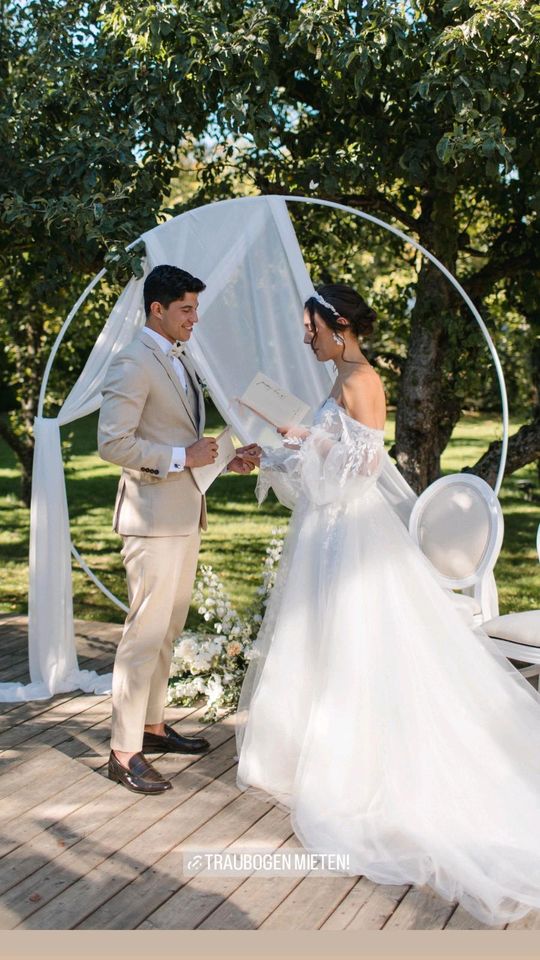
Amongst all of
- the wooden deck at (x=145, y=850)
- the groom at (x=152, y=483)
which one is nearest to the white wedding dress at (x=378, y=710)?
the wooden deck at (x=145, y=850)

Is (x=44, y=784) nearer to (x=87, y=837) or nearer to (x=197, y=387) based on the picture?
(x=87, y=837)

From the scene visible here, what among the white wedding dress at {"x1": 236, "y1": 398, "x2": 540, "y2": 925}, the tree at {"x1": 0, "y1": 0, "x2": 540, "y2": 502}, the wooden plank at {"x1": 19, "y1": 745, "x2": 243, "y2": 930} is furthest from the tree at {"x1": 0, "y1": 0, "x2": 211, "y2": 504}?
the wooden plank at {"x1": 19, "y1": 745, "x2": 243, "y2": 930}

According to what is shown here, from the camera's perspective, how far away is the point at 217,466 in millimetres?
3668

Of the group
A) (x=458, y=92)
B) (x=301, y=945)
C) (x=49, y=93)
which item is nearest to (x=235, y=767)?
(x=301, y=945)

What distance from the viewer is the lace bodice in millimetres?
3461

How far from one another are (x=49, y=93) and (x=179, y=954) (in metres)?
3.95

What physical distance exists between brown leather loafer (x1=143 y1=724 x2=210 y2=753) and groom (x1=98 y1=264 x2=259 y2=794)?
0.92ft

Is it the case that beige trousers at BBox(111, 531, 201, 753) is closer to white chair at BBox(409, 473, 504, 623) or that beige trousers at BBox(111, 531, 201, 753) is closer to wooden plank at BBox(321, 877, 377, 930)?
wooden plank at BBox(321, 877, 377, 930)

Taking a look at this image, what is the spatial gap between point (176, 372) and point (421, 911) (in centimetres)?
182

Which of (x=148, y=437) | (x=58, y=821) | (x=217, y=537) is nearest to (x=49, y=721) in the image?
(x=58, y=821)

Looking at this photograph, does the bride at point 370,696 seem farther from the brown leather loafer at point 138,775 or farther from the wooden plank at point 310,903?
the brown leather loafer at point 138,775

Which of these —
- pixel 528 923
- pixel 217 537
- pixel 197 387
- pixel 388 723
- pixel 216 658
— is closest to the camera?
pixel 528 923

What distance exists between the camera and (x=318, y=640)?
3.49 metres

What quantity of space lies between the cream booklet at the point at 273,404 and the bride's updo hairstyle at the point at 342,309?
0.46 meters
